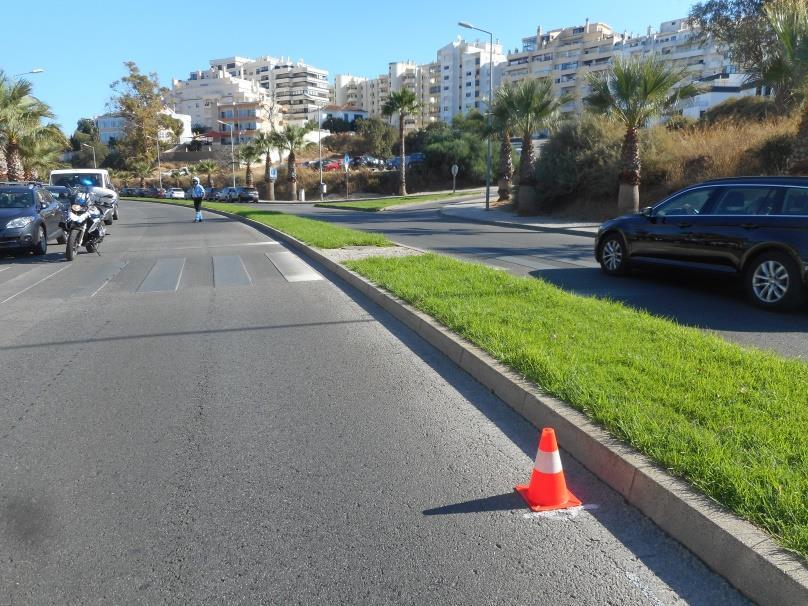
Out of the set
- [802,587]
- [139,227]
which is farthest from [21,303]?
[139,227]

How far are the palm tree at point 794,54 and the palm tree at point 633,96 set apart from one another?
419cm

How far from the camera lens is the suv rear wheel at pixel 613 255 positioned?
10788mm

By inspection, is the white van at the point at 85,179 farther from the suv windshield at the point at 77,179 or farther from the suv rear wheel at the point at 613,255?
the suv rear wheel at the point at 613,255

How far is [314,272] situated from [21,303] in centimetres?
461

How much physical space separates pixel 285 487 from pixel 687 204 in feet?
26.5

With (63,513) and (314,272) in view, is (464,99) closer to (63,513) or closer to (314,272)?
(314,272)

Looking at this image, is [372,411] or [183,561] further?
[372,411]

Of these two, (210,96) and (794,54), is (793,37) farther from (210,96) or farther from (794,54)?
(210,96)

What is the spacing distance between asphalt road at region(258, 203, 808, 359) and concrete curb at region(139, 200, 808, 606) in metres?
3.01

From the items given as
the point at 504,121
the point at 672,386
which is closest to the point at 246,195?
the point at 504,121

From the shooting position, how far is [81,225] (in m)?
14.6

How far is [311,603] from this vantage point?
2699 millimetres

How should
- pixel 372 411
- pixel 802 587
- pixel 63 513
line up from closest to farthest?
pixel 802 587 < pixel 63 513 < pixel 372 411

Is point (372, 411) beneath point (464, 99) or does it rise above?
beneath
